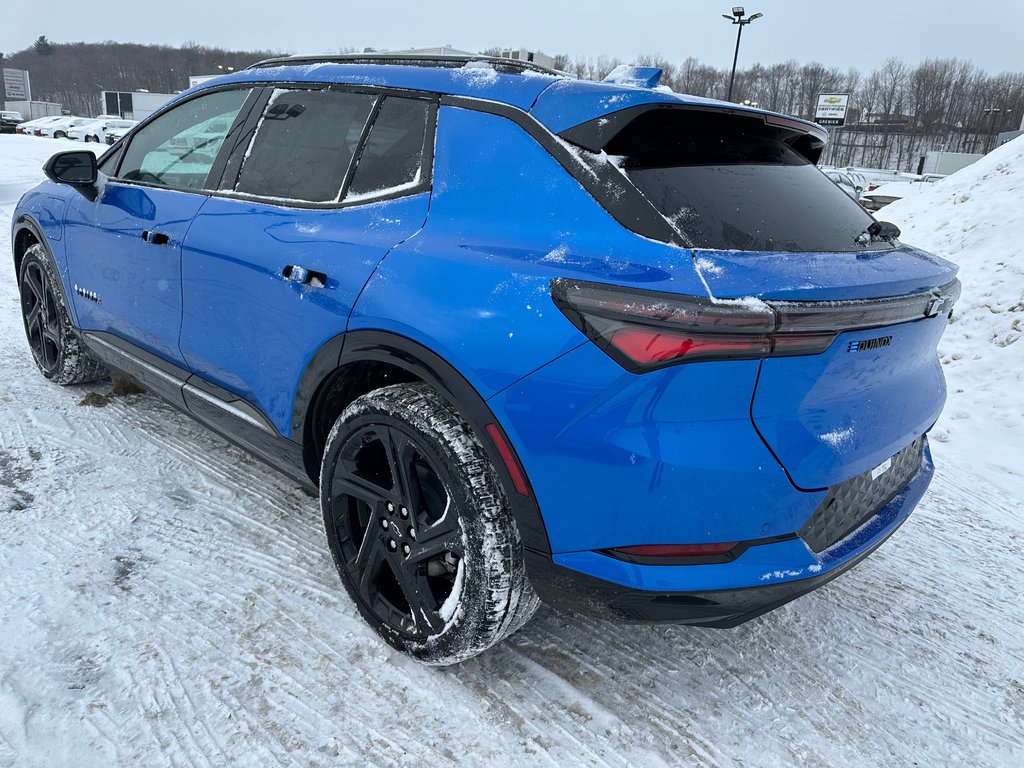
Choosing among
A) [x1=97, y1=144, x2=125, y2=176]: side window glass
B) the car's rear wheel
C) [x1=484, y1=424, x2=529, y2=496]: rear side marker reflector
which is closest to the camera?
[x1=484, y1=424, x2=529, y2=496]: rear side marker reflector

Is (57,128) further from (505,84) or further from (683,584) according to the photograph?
(683,584)

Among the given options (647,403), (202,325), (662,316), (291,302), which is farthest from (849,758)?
(202,325)

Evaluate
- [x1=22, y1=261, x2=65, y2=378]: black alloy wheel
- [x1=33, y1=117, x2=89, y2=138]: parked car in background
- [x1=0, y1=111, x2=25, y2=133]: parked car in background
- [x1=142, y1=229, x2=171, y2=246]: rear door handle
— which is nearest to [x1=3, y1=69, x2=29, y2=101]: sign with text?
[x1=0, y1=111, x2=25, y2=133]: parked car in background

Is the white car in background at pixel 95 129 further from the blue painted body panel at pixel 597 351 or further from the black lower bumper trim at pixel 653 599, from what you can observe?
the black lower bumper trim at pixel 653 599

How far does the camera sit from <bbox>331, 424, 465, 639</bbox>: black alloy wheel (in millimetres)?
1999

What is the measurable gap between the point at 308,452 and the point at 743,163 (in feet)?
5.66

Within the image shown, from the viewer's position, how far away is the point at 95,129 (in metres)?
34.1

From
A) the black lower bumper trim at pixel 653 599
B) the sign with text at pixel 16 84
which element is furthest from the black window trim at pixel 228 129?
the sign with text at pixel 16 84

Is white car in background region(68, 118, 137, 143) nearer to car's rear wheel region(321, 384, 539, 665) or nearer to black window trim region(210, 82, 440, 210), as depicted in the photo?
black window trim region(210, 82, 440, 210)

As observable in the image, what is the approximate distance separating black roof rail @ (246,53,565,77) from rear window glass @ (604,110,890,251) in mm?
499

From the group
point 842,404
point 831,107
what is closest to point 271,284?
point 842,404

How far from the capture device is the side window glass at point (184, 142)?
115 inches

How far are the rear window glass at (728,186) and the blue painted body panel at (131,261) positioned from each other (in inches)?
74.1

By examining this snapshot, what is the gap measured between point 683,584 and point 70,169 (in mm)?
3466
